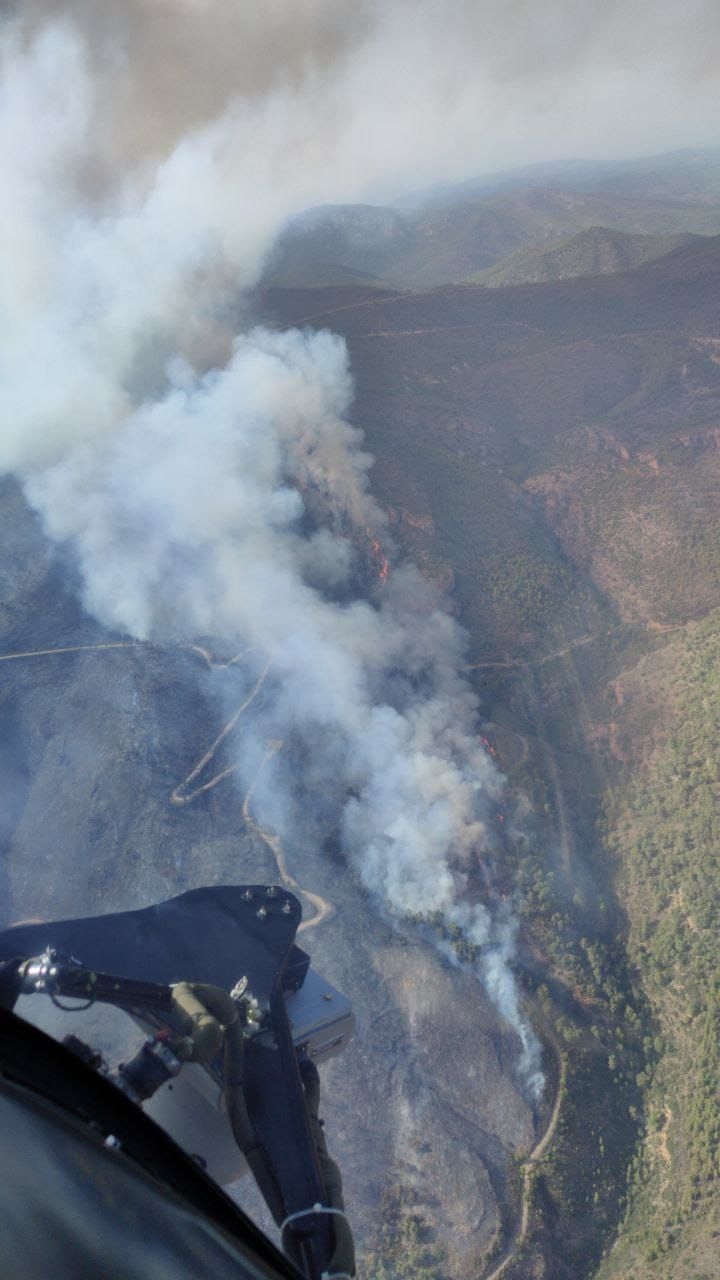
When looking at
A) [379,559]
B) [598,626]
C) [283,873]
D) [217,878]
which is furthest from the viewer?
[379,559]

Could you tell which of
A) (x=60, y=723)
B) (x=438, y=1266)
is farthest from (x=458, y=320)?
(x=438, y=1266)

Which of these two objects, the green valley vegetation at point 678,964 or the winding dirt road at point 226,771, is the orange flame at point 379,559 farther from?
the green valley vegetation at point 678,964

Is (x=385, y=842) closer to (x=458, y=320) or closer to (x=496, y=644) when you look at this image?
(x=496, y=644)

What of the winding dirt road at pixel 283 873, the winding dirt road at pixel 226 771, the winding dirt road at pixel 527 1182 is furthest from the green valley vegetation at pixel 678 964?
the winding dirt road at pixel 226 771

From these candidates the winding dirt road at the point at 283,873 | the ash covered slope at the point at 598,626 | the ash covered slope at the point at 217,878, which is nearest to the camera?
the ash covered slope at the point at 217,878

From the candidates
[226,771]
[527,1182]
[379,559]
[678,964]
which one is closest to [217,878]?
[226,771]

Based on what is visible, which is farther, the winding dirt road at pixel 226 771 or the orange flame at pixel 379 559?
the orange flame at pixel 379 559

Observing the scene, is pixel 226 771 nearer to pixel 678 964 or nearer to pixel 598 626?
pixel 678 964

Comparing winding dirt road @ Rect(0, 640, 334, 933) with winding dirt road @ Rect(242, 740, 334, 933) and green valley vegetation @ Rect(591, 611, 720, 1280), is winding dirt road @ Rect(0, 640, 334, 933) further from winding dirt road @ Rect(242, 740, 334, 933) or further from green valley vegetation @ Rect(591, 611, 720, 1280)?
green valley vegetation @ Rect(591, 611, 720, 1280)

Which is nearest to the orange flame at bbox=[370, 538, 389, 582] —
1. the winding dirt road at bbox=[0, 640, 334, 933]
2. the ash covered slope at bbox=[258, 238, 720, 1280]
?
the ash covered slope at bbox=[258, 238, 720, 1280]
